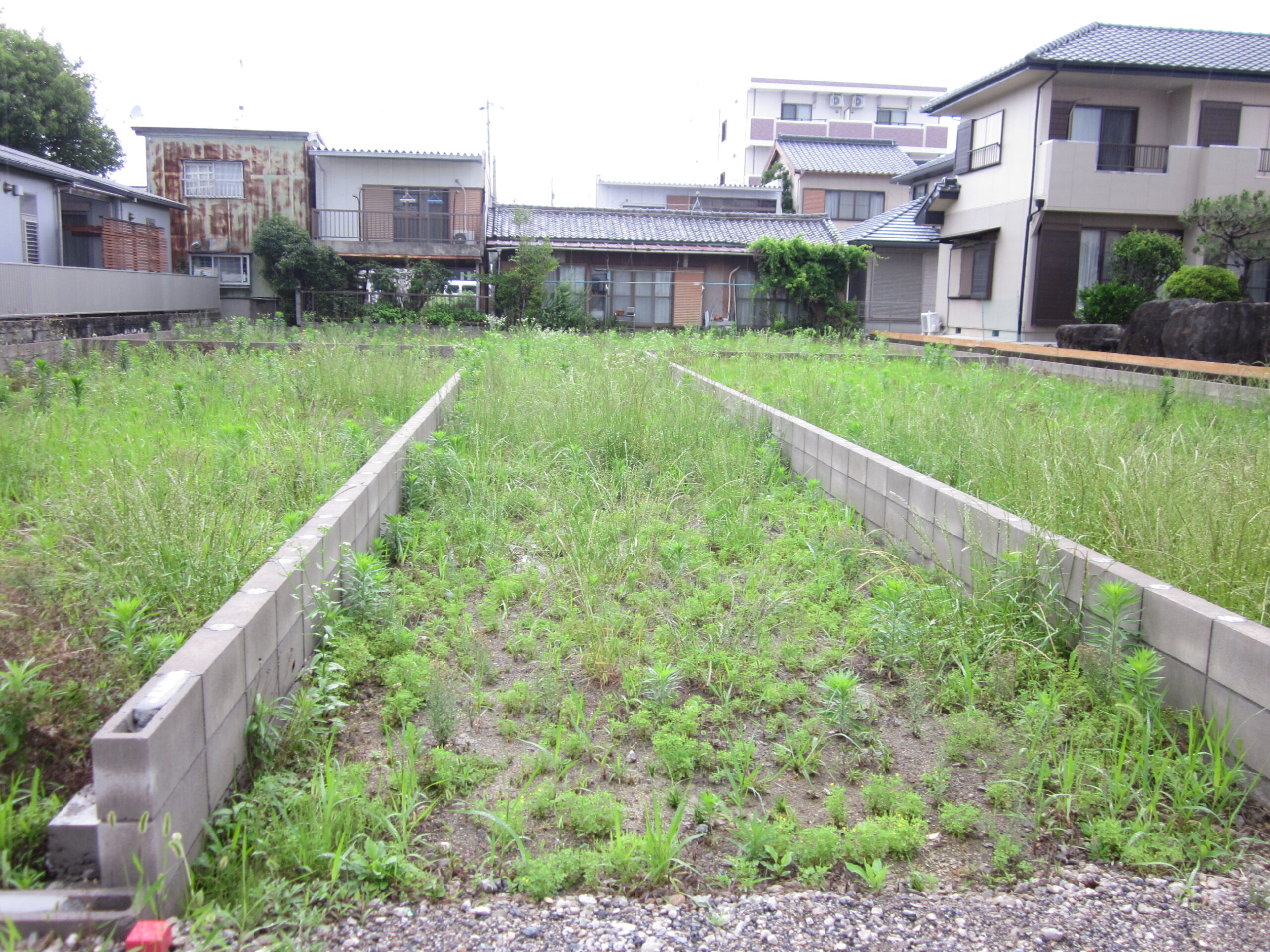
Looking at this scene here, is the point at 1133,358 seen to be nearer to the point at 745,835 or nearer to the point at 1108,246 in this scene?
the point at 1108,246

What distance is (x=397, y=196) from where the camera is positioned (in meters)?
26.3

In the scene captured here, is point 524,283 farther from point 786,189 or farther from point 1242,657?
point 1242,657

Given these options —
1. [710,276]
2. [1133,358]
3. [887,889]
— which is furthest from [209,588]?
[710,276]

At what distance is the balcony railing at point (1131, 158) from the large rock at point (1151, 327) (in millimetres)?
6805

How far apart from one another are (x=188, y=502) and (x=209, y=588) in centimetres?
43

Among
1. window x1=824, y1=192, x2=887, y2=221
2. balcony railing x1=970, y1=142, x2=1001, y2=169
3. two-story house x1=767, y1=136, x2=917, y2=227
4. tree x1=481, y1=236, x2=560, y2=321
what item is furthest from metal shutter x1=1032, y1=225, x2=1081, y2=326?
window x1=824, y1=192, x2=887, y2=221

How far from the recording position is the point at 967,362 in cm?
1270

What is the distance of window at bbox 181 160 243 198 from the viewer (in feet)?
85.0

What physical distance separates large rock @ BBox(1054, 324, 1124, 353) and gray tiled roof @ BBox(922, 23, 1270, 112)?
6526 mm

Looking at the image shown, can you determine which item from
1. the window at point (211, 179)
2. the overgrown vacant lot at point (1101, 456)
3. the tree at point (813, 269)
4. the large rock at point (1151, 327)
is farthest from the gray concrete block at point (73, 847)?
the window at point (211, 179)

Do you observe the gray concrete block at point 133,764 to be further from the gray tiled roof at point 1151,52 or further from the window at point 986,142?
the window at point 986,142

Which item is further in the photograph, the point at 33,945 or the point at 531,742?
the point at 531,742

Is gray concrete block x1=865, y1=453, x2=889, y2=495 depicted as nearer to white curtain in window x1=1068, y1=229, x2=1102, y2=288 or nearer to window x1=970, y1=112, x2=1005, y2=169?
white curtain in window x1=1068, y1=229, x2=1102, y2=288

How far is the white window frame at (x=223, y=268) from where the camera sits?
2600cm
